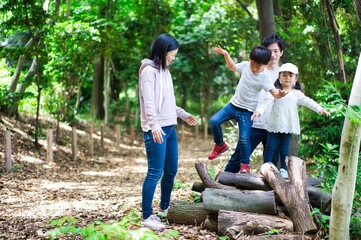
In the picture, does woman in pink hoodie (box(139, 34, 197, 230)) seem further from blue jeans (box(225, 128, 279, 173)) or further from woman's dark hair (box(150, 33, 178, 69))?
blue jeans (box(225, 128, 279, 173))

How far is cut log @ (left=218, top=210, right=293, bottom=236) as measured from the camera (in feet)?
15.1

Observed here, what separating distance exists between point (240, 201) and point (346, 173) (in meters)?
1.27

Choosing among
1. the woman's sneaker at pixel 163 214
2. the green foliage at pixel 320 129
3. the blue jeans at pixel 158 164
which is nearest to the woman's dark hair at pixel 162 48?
the blue jeans at pixel 158 164

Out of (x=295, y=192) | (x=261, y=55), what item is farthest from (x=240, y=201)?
(x=261, y=55)

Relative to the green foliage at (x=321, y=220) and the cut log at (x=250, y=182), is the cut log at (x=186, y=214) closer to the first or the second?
the cut log at (x=250, y=182)

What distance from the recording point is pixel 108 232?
3.33 meters

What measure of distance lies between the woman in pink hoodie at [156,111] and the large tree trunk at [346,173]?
166 cm

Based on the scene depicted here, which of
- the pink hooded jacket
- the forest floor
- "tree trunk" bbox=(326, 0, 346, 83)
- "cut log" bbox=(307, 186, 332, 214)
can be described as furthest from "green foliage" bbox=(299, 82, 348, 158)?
the pink hooded jacket

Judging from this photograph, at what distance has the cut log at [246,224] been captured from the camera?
459 cm

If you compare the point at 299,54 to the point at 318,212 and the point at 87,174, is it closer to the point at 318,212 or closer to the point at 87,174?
the point at 87,174

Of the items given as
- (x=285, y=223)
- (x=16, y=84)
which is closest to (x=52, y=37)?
(x=16, y=84)

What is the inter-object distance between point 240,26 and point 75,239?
32.6ft

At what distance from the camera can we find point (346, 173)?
13.2 feet

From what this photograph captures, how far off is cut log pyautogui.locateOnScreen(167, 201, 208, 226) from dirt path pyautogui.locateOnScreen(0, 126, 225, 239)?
81 mm
